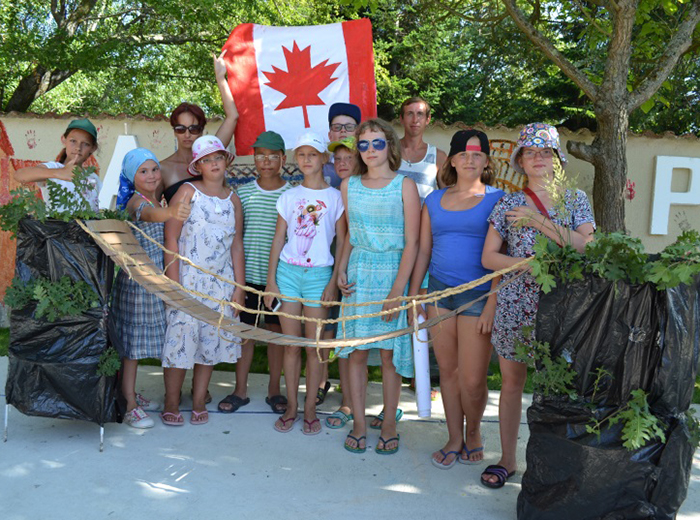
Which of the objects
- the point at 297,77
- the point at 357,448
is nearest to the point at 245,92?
the point at 297,77

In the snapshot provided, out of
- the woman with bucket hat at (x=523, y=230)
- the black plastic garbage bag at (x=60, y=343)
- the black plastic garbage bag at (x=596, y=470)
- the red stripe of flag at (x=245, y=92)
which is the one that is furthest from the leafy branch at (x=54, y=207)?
the black plastic garbage bag at (x=596, y=470)

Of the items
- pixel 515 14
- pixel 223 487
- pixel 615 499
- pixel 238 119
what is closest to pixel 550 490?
pixel 615 499

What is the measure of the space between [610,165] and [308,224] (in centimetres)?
276

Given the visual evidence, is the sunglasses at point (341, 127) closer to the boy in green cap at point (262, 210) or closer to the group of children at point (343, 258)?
the group of children at point (343, 258)

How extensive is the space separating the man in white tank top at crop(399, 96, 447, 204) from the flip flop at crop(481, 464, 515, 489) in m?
1.69

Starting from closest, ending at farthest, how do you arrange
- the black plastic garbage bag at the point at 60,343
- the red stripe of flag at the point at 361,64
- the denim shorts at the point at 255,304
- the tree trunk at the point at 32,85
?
the black plastic garbage bag at the point at 60,343
the denim shorts at the point at 255,304
the red stripe of flag at the point at 361,64
the tree trunk at the point at 32,85

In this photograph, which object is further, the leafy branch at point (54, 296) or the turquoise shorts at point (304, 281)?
the turquoise shorts at point (304, 281)

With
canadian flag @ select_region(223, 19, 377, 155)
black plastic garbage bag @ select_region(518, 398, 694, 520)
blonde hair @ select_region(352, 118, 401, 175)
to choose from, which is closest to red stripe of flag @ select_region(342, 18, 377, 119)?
canadian flag @ select_region(223, 19, 377, 155)

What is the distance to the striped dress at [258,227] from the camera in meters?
3.80

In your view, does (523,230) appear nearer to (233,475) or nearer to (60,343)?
(233,475)

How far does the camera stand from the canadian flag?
4625mm

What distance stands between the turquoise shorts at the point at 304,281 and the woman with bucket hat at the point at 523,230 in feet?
3.30

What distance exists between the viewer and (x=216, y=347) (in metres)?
3.73

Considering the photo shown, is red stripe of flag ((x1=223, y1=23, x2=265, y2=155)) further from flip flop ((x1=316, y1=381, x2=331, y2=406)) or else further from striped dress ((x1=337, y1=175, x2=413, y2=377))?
flip flop ((x1=316, y1=381, x2=331, y2=406))
